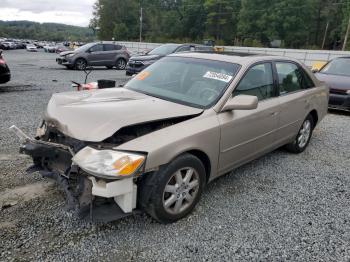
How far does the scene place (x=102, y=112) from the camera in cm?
274

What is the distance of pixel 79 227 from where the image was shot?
9.14 ft

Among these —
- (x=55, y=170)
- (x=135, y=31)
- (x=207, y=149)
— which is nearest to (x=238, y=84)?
(x=207, y=149)

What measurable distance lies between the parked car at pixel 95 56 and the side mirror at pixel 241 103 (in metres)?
14.5

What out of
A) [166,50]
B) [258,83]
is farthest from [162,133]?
[166,50]

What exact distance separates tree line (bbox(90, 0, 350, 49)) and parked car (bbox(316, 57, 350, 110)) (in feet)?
116

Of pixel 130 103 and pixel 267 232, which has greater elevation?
pixel 130 103

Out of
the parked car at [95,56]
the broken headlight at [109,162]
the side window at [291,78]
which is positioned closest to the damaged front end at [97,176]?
the broken headlight at [109,162]

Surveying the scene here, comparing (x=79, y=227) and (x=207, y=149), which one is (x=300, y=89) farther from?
(x=79, y=227)

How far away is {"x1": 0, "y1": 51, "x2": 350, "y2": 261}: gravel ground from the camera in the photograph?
2.54m

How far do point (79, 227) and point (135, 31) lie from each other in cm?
7829

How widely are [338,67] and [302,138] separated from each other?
4.90 m

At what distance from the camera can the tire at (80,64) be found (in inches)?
637

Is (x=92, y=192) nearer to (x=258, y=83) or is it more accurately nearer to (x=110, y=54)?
(x=258, y=83)

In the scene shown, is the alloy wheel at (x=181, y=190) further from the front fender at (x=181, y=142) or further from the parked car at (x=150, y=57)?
the parked car at (x=150, y=57)
